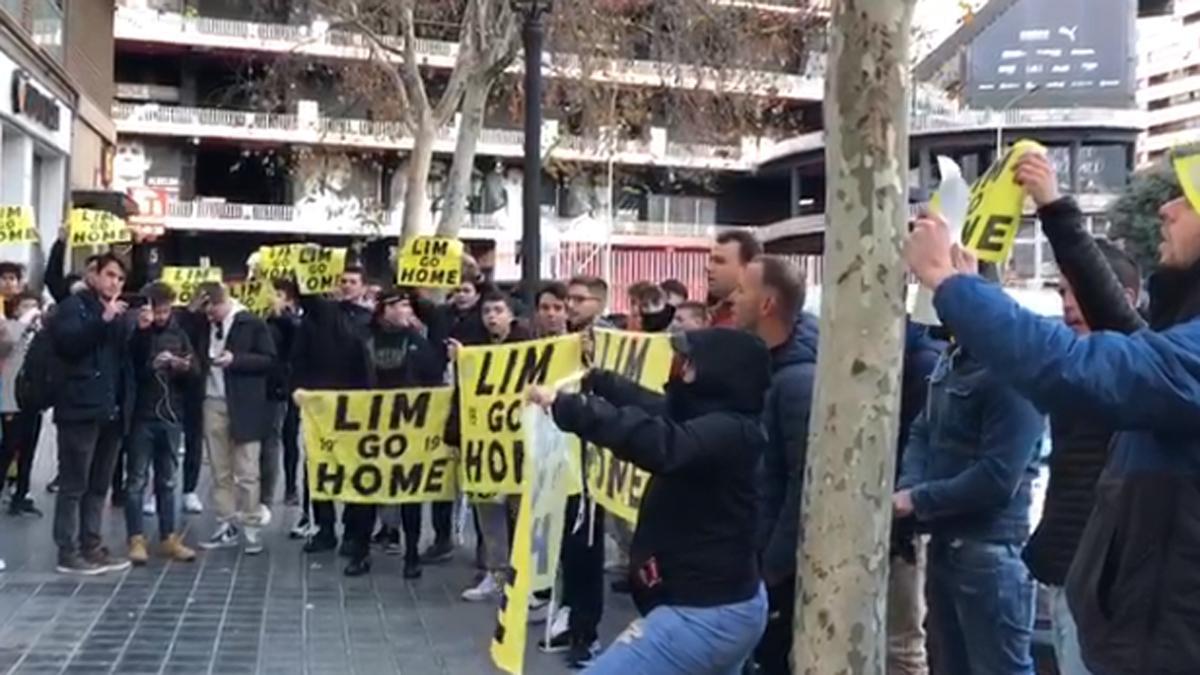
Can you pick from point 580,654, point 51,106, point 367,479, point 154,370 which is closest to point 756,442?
point 580,654

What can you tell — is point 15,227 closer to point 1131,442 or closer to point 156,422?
point 156,422

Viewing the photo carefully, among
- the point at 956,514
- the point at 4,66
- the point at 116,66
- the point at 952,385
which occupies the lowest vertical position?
the point at 956,514

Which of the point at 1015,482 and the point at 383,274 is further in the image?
the point at 383,274

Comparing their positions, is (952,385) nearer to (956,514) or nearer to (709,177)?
(956,514)

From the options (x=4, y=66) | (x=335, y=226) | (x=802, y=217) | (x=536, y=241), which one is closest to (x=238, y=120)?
(x=335, y=226)

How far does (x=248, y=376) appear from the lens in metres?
11.2

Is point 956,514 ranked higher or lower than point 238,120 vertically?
lower

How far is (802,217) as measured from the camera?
57062 mm

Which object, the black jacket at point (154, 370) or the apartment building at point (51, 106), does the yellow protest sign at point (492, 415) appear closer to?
the black jacket at point (154, 370)

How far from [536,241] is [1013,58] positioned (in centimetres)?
4245

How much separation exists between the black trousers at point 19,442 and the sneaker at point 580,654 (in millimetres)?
5976

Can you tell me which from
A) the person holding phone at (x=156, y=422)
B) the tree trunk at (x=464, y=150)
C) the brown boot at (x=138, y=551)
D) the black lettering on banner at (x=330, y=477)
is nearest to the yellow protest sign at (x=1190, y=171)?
the black lettering on banner at (x=330, y=477)

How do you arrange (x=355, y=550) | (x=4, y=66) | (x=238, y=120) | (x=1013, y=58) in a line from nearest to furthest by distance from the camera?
(x=355, y=550), (x=4, y=66), (x=1013, y=58), (x=238, y=120)

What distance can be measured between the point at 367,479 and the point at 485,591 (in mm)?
1082
